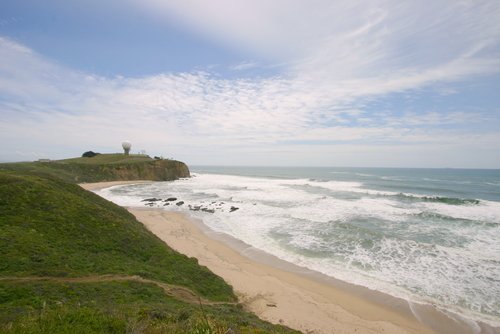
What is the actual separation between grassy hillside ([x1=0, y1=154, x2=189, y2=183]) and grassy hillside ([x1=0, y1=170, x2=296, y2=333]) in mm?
41121

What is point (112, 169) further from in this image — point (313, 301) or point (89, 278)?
point (313, 301)

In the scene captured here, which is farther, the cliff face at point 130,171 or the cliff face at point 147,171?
the cliff face at point 147,171

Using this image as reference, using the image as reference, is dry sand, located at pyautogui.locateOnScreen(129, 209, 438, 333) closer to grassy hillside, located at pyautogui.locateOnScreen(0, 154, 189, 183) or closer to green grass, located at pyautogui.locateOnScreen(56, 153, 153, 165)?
grassy hillside, located at pyautogui.locateOnScreen(0, 154, 189, 183)

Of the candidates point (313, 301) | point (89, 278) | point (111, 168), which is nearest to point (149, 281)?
point (89, 278)

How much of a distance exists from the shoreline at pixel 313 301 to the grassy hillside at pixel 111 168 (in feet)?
149

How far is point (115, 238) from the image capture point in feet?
42.8

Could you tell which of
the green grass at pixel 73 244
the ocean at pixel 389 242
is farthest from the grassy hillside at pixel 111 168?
the green grass at pixel 73 244

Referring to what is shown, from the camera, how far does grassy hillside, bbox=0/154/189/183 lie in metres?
51.3

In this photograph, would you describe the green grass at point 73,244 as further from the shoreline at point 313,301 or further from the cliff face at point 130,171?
the cliff face at point 130,171

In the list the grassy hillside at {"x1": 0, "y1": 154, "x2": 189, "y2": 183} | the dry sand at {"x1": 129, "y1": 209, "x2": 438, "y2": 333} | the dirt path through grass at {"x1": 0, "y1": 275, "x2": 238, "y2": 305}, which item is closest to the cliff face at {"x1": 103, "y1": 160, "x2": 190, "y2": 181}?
the grassy hillside at {"x1": 0, "y1": 154, "x2": 189, "y2": 183}

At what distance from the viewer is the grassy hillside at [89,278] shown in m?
5.68

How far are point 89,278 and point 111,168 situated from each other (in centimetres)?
5662

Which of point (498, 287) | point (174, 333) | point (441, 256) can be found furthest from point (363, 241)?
point (174, 333)

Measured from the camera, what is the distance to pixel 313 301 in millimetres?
11625
